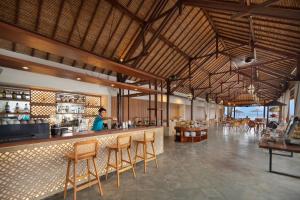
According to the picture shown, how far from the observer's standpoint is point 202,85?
15.1 meters

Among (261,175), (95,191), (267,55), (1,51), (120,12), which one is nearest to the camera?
(95,191)

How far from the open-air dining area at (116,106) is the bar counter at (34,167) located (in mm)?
15

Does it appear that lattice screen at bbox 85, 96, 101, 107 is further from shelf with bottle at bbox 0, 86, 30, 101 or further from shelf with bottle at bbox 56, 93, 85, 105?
shelf with bottle at bbox 0, 86, 30, 101

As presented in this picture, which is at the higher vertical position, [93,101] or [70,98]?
[70,98]

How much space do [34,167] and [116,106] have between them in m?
6.14

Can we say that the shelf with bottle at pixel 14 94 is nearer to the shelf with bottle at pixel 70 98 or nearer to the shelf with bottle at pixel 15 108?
the shelf with bottle at pixel 15 108

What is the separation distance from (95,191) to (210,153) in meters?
4.54

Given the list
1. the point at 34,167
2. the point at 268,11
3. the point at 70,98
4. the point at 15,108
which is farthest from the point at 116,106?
the point at 268,11

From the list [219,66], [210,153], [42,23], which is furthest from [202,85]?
[42,23]

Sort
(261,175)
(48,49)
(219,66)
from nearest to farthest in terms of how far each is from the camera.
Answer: (48,49) → (261,175) → (219,66)

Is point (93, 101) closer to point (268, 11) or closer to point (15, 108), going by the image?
point (15, 108)

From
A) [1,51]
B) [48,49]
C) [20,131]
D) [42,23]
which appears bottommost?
[20,131]

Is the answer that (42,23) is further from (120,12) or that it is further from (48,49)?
(48,49)

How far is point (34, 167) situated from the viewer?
9.14 feet
